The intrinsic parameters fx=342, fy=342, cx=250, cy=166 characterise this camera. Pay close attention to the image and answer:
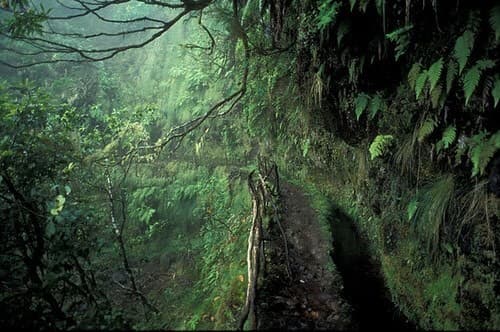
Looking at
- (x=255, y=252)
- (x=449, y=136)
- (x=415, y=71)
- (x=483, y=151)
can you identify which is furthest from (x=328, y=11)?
(x=255, y=252)

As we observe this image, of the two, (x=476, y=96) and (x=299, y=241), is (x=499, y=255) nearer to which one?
(x=476, y=96)

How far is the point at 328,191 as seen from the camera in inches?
313

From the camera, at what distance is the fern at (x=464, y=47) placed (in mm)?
3596

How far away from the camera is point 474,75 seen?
11.8ft

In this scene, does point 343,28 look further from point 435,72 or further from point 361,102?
point 435,72

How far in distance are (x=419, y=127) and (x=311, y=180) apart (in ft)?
12.8

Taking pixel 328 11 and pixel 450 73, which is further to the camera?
pixel 328 11

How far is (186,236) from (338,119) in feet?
17.2

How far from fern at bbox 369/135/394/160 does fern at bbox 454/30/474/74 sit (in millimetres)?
1647

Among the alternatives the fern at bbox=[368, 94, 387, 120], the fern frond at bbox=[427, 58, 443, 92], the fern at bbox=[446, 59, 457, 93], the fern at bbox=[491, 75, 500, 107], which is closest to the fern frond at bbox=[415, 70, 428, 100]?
the fern frond at bbox=[427, 58, 443, 92]

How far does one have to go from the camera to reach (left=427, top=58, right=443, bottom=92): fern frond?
3861 mm

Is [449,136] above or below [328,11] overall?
below

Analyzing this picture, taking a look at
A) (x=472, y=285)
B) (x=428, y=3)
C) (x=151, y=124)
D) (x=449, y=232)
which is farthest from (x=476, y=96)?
(x=151, y=124)

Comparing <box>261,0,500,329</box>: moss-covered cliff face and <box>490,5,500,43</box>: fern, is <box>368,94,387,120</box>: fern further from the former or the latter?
<box>490,5,500,43</box>: fern
